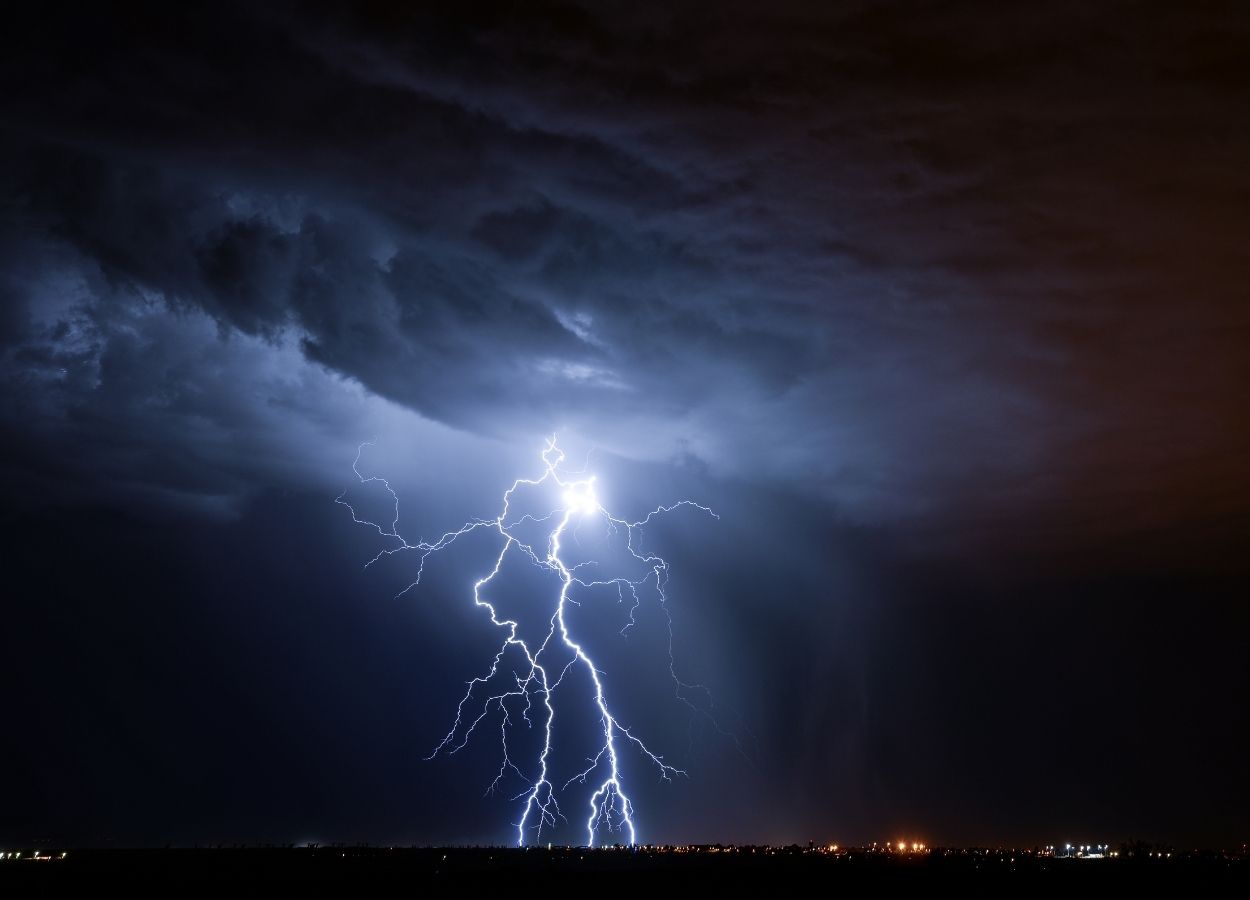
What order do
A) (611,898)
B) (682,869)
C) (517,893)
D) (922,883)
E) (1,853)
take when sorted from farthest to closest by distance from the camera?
(1,853) < (682,869) < (922,883) < (517,893) < (611,898)

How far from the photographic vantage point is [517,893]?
4038cm

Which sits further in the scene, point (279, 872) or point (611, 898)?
point (279, 872)

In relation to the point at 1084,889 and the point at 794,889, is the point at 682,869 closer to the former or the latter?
the point at 794,889

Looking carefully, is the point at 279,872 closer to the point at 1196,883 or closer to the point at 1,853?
the point at 1,853

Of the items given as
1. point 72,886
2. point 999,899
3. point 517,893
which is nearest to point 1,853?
point 72,886

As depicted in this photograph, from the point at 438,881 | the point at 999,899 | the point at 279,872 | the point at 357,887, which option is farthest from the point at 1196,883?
the point at 279,872

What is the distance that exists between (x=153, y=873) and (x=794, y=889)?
37.1m

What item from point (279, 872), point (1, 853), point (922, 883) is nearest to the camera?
point (922, 883)

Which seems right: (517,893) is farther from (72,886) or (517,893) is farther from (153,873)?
(153,873)

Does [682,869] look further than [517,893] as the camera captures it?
Yes

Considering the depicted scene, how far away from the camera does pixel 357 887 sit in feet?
141

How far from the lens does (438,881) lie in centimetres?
4884

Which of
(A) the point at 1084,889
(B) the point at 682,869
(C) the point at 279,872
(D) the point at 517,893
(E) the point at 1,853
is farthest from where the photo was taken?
(E) the point at 1,853

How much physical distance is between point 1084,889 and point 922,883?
7.52 meters
